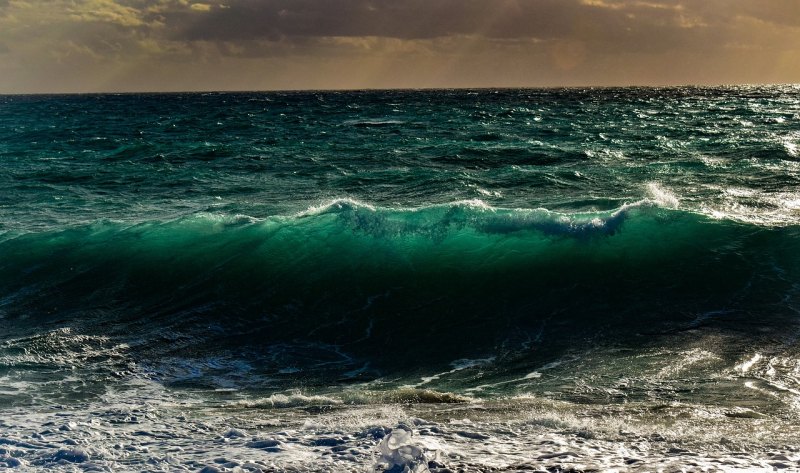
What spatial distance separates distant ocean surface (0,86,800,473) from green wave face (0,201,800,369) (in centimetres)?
5

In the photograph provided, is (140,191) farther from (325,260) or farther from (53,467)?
(53,467)

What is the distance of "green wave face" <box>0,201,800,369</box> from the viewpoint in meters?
10.3

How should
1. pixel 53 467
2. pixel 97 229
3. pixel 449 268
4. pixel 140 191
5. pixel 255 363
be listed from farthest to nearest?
pixel 140 191, pixel 97 229, pixel 449 268, pixel 255 363, pixel 53 467

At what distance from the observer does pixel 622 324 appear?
10.1m

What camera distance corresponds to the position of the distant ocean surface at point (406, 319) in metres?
6.01

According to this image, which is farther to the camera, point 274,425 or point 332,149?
point 332,149

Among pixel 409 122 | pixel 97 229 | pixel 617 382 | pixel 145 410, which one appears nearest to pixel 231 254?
pixel 97 229

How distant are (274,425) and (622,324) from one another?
5.65 meters

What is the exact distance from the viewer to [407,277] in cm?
1265

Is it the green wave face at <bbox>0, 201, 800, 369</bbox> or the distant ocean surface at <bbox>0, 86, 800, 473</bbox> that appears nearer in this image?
the distant ocean surface at <bbox>0, 86, 800, 473</bbox>

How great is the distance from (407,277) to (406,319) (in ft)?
5.99

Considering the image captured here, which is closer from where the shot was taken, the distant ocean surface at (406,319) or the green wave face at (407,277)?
the distant ocean surface at (406,319)

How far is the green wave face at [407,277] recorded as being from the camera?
10.3 m

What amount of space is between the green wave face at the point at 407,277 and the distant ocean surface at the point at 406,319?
54mm
